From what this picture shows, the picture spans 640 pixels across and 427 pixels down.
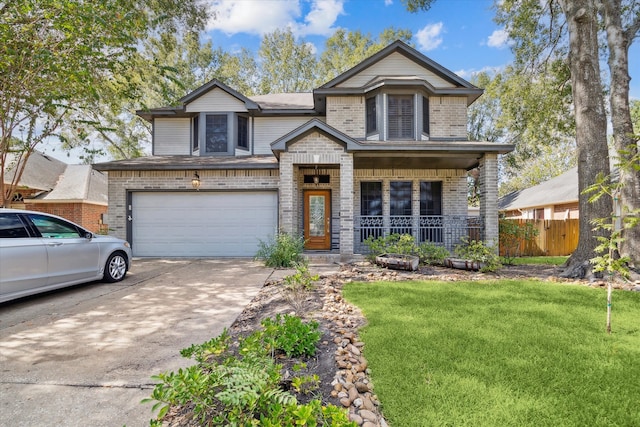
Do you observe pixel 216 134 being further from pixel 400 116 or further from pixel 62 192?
pixel 62 192

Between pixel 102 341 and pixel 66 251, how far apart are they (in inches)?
116

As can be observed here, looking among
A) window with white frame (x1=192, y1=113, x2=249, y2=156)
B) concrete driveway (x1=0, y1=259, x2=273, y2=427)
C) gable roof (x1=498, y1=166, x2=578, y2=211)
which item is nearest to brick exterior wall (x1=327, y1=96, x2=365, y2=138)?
window with white frame (x1=192, y1=113, x2=249, y2=156)

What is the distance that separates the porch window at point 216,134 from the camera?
12.1 meters

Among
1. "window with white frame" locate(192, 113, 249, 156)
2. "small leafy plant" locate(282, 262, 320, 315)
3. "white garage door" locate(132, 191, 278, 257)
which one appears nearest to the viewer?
"small leafy plant" locate(282, 262, 320, 315)

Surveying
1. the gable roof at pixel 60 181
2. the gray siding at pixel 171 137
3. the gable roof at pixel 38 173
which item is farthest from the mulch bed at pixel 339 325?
the gable roof at pixel 38 173

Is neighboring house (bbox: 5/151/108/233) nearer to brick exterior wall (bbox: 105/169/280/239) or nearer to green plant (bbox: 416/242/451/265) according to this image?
brick exterior wall (bbox: 105/169/280/239)

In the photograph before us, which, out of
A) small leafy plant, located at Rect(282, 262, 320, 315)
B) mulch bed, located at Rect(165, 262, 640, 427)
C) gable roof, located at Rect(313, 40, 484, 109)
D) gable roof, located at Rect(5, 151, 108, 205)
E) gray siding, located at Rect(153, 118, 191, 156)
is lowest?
mulch bed, located at Rect(165, 262, 640, 427)

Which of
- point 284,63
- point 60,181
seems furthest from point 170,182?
point 284,63

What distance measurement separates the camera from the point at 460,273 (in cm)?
736

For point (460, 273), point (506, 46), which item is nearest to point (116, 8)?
point (460, 273)

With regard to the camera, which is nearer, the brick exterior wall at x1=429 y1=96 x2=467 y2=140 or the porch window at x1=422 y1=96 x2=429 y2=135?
the porch window at x1=422 y1=96 x2=429 y2=135

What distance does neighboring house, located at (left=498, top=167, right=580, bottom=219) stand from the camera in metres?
17.1

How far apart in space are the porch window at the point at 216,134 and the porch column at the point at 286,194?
4225 mm

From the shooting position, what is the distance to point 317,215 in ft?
37.8
